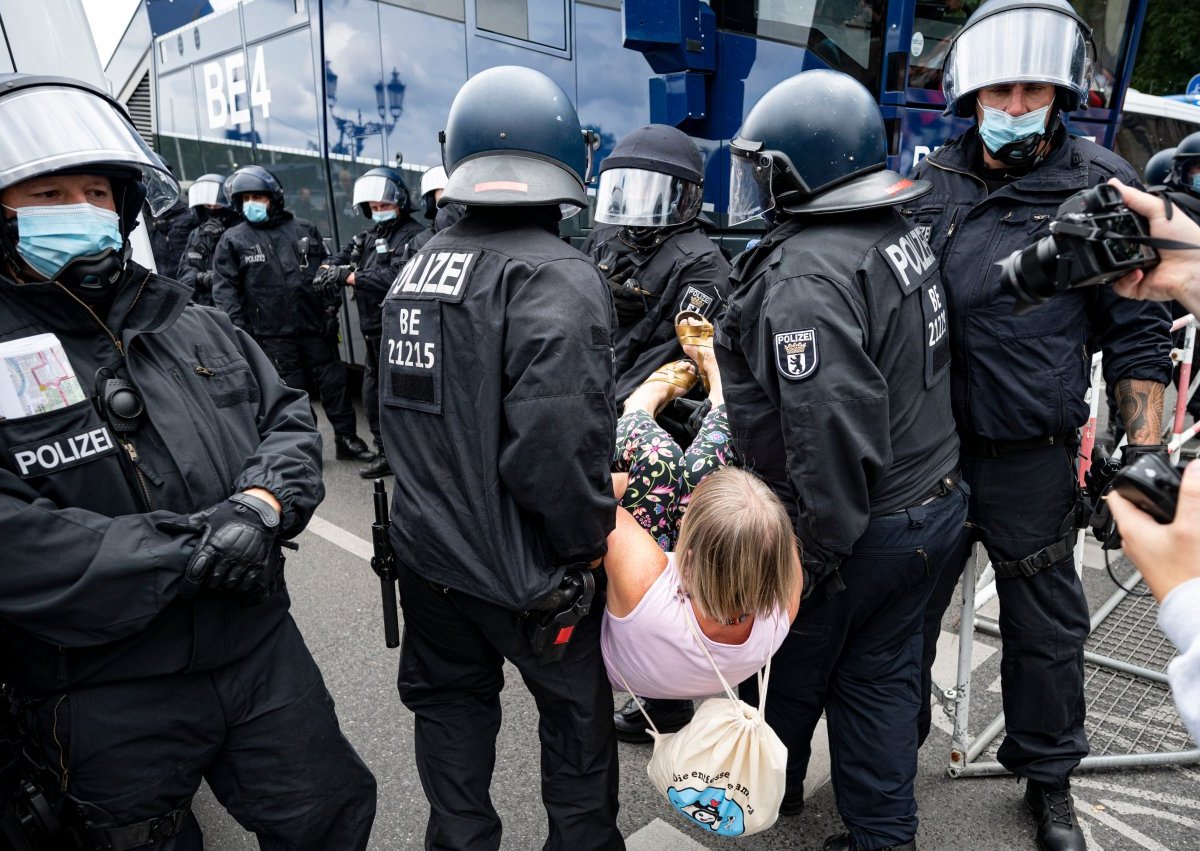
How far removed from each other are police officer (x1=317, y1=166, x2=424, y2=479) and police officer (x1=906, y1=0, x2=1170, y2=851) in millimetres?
3971

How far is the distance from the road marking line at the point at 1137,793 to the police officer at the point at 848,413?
873 mm

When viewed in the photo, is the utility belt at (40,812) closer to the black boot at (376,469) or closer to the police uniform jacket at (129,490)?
the police uniform jacket at (129,490)

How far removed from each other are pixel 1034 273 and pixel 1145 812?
200 cm

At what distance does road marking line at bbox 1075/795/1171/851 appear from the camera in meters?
2.37

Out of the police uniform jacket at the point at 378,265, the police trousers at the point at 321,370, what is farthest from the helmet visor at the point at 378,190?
the police trousers at the point at 321,370

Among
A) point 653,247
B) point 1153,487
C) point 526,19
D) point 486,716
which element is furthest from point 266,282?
point 1153,487

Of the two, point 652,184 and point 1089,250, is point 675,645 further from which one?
point 652,184

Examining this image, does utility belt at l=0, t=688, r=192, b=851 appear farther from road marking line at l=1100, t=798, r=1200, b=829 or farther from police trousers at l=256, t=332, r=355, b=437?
police trousers at l=256, t=332, r=355, b=437

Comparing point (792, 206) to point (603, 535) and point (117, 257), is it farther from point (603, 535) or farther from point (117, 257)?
point (117, 257)

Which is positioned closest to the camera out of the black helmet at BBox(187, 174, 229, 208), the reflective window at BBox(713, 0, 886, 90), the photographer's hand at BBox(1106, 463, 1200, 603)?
the photographer's hand at BBox(1106, 463, 1200, 603)

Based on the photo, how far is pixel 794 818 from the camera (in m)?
2.53

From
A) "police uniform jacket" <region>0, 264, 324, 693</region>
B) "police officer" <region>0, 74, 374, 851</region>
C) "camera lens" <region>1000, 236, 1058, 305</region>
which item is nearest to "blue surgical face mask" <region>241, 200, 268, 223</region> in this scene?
"police officer" <region>0, 74, 374, 851</region>

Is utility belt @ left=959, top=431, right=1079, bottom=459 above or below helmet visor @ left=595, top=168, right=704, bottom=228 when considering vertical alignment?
below

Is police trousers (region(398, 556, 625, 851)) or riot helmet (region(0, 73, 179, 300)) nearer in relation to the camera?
riot helmet (region(0, 73, 179, 300))
